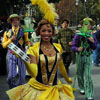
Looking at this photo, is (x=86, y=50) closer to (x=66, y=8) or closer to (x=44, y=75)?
(x=44, y=75)

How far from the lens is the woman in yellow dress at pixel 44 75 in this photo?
10.8ft

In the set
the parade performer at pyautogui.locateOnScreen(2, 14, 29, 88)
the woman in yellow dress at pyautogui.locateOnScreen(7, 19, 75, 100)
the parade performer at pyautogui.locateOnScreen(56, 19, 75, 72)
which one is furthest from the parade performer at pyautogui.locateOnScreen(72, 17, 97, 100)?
the parade performer at pyautogui.locateOnScreen(56, 19, 75, 72)

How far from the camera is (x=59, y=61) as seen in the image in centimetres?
356

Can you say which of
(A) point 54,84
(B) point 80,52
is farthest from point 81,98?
(A) point 54,84

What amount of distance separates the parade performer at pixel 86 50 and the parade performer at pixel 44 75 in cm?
217

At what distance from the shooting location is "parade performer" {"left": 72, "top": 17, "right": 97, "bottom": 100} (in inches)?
223

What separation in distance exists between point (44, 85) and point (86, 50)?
267 centimetres

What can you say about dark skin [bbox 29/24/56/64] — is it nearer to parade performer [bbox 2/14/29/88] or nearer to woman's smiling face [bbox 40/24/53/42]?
woman's smiling face [bbox 40/24/53/42]

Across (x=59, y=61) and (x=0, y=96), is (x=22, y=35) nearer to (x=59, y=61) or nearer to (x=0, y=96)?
(x=0, y=96)

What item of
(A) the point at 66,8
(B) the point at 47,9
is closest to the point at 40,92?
(B) the point at 47,9

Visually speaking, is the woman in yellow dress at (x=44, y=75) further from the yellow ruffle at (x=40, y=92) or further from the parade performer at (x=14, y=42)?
the parade performer at (x=14, y=42)

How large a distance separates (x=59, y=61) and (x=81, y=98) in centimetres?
274

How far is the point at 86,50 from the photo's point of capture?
588 cm

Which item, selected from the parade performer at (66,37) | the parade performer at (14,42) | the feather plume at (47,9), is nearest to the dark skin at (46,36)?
the feather plume at (47,9)
